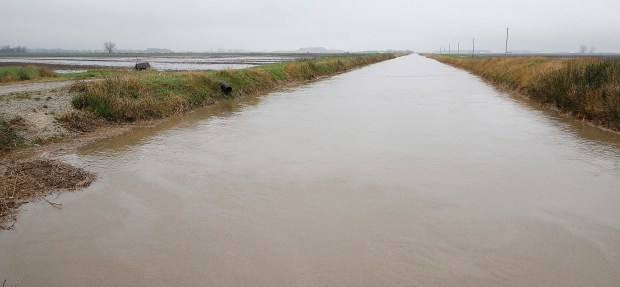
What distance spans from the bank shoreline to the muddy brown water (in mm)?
385

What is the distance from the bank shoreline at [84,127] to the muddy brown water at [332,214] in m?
0.38

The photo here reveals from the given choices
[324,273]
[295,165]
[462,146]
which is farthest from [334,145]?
[324,273]

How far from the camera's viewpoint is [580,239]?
4918 mm

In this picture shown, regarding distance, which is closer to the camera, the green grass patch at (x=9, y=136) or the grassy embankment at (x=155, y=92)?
the green grass patch at (x=9, y=136)

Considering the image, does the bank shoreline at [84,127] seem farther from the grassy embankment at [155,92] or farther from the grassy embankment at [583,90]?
the grassy embankment at [583,90]

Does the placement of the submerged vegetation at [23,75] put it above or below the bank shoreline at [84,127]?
above

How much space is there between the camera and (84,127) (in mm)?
10641

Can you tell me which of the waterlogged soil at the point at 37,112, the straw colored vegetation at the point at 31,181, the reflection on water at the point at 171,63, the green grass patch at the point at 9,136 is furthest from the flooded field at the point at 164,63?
the straw colored vegetation at the point at 31,181

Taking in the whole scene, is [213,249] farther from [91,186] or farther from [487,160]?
[487,160]

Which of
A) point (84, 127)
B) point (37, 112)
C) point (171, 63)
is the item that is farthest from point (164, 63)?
point (84, 127)

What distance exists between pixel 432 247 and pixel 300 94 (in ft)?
52.1

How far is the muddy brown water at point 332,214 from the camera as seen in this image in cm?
428

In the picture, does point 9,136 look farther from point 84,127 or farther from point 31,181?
point 31,181

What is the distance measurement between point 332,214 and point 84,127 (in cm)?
828
